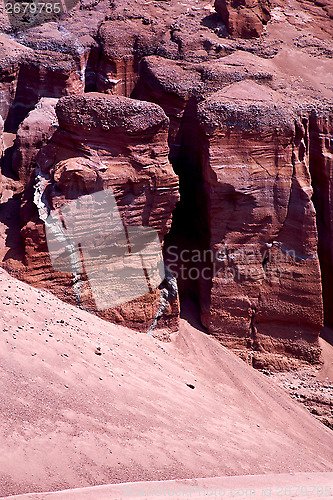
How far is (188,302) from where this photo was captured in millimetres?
11156

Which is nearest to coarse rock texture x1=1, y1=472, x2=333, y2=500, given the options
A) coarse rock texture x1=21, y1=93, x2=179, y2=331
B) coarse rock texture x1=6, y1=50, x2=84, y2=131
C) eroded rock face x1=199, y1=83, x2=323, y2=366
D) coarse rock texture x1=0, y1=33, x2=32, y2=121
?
coarse rock texture x1=21, y1=93, x2=179, y2=331

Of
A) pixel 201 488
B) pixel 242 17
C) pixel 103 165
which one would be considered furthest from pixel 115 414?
pixel 242 17

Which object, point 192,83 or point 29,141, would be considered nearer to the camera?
point 192,83

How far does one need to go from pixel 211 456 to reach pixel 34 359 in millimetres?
2210

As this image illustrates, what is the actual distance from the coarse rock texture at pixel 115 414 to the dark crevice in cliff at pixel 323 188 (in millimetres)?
3398

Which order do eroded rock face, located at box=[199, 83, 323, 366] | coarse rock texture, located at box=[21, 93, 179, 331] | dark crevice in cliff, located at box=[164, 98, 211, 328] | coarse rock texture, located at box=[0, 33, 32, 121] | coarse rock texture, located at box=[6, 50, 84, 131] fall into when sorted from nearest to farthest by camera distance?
coarse rock texture, located at box=[21, 93, 179, 331]
eroded rock face, located at box=[199, 83, 323, 366]
dark crevice in cliff, located at box=[164, 98, 211, 328]
coarse rock texture, located at box=[0, 33, 32, 121]
coarse rock texture, located at box=[6, 50, 84, 131]

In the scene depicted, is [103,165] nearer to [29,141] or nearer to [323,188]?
[29,141]

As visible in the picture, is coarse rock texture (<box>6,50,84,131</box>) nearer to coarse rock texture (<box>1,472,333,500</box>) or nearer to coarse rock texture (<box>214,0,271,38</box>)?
coarse rock texture (<box>214,0,271,38</box>)

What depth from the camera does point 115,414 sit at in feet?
19.9

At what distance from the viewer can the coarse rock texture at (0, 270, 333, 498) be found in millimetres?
5148

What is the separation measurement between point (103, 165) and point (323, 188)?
495 centimetres

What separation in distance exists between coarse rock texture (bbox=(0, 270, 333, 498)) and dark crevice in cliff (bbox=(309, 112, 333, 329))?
3.40 meters

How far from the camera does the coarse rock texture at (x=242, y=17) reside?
1281 cm

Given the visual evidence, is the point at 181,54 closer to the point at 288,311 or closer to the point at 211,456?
the point at 288,311
